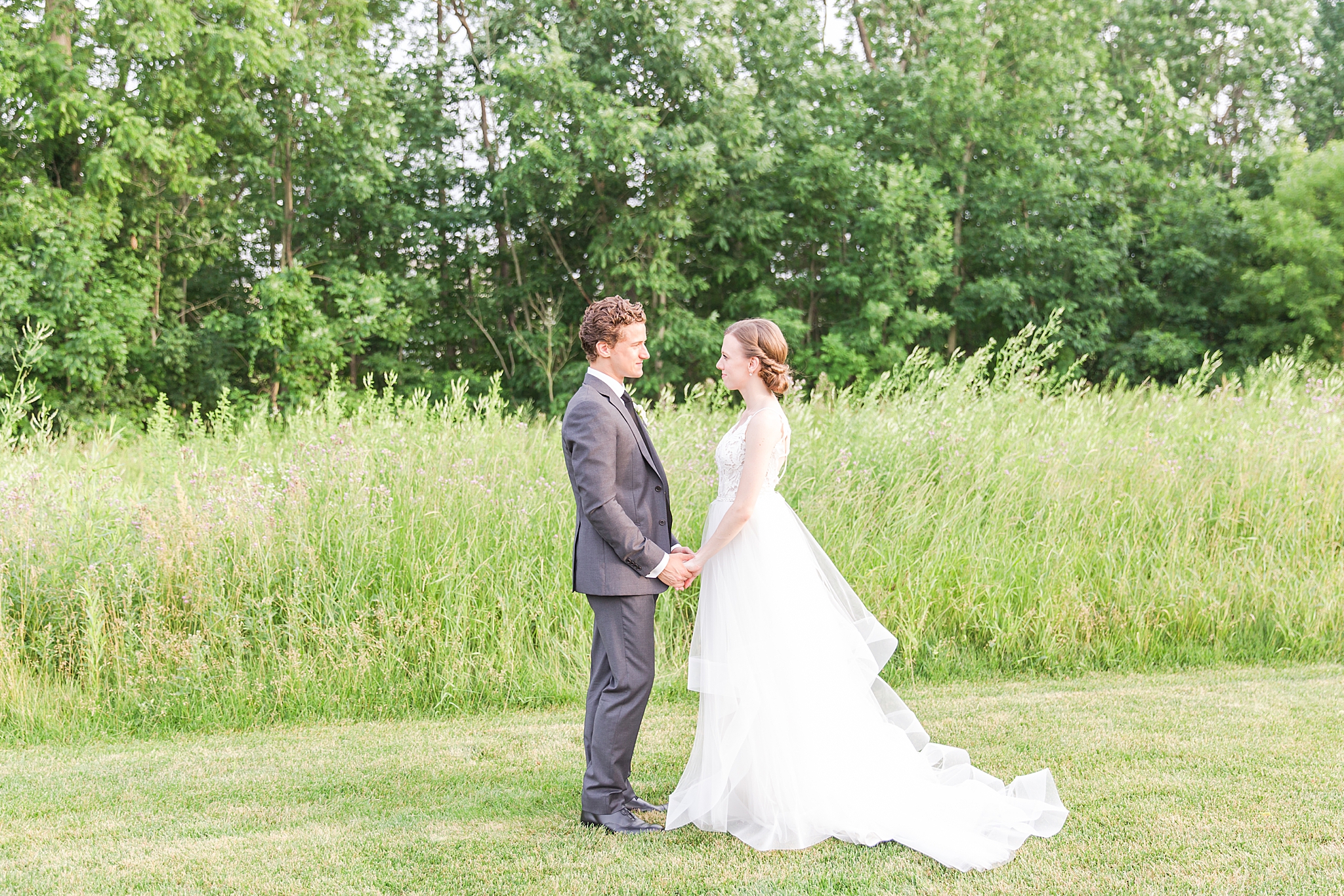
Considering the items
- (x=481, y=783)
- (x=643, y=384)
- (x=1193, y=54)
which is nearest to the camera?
(x=481, y=783)

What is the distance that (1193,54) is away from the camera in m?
25.5

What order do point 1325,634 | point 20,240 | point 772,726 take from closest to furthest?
point 772,726
point 1325,634
point 20,240

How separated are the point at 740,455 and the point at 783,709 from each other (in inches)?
38.4

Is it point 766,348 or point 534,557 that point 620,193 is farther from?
point 766,348

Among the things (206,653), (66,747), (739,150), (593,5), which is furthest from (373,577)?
(593,5)

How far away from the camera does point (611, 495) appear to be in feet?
12.3

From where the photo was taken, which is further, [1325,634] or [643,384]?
[643,384]

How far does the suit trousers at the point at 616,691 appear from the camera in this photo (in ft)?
12.7

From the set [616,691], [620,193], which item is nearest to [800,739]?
[616,691]

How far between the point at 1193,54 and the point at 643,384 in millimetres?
17548

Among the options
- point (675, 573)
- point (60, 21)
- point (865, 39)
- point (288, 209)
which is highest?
point (865, 39)

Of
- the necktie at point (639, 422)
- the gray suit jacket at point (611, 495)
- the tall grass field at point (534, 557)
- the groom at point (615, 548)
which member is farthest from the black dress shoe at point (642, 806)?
the tall grass field at point (534, 557)

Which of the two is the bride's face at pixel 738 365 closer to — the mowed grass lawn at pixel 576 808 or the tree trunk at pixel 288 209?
the mowed grass lawn at pixel 576 808

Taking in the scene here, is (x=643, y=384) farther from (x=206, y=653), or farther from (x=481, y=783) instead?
(x=481, y=783)
